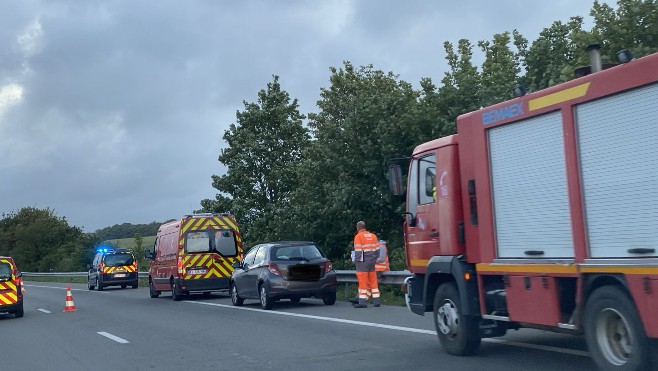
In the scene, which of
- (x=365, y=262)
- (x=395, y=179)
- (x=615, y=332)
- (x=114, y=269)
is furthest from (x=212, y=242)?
(x=615, y=332)

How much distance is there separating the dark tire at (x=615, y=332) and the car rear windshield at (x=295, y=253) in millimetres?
11681

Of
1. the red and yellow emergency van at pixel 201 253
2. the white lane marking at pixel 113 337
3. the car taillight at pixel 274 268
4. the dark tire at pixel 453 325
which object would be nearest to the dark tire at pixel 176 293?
the red and yellow emergency van at pixel 201 253

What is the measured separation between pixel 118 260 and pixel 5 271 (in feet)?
62.4

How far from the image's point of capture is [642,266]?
688 cm

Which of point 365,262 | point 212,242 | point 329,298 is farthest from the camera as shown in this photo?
point 212,242

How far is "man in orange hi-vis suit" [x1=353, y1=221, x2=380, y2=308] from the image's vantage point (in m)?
17.4

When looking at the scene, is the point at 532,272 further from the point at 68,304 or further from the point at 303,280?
the point at 68,304

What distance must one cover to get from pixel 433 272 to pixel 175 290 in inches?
640

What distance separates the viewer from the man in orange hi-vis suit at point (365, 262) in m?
17.4

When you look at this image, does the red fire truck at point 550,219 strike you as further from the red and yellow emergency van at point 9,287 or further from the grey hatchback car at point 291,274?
the red and yellow emergency van at point 9,287

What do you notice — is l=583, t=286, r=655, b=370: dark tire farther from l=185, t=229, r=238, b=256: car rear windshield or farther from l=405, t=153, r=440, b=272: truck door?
Result: l=185, t=229, r=238, b=256: car rear windshield

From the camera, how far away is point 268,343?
41.1 feet

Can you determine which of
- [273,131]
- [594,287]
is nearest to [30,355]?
[594,287]

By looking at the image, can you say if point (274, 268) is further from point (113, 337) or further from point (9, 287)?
point (9, 287)
